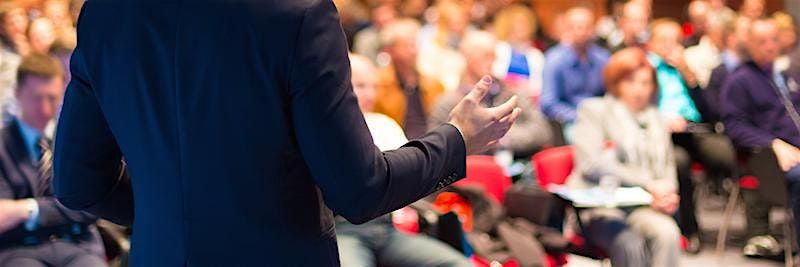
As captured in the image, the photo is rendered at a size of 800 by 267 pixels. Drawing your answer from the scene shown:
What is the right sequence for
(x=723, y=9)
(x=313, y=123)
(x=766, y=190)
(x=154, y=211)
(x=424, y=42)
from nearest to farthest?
1. (x=313, y=123)
2. (x=154, y=211)
3. (x=766, y=190)
4. (x=424, y=42)
5. (x=723, y=9)

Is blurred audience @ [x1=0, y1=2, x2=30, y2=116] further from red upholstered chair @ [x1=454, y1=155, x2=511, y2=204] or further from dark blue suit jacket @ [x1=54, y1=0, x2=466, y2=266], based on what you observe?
dark blue suit jacket @ [x1=54, y1=0, x2=466, y2=266]

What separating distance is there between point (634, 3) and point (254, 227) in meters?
7.75

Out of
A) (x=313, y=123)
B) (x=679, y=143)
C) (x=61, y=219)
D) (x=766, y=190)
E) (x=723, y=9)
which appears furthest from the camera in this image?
(x=723, y=9)

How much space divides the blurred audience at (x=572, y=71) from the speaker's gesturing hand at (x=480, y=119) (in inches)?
228

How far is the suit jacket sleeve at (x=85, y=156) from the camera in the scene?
5.62 feet

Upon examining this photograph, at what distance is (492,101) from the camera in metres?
6.14

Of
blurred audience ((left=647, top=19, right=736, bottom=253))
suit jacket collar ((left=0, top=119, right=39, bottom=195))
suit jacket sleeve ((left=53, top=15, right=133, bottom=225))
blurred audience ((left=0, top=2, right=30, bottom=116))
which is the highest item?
suit jacket sleeve ((left=53, top=15, right=133, bottom=225))

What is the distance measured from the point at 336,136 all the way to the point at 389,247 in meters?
2.67

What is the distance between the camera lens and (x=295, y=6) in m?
1.56

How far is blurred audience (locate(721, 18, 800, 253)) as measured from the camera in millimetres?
6395

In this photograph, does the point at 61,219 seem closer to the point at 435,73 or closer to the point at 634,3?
the point at 435,73

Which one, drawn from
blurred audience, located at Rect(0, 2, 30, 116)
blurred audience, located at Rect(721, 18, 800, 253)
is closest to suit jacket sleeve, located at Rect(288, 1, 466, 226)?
blurred audience, located at Rect(721, 18, 800, 253)

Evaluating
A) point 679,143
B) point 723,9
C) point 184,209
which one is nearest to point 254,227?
point 184,209

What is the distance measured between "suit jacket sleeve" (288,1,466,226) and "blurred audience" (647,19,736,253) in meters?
5.59
